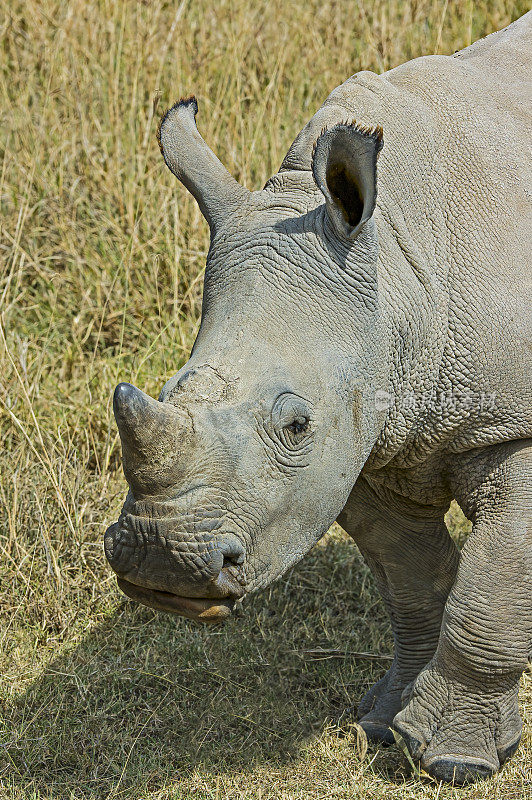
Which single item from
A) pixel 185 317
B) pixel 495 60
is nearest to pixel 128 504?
pixel 495 60

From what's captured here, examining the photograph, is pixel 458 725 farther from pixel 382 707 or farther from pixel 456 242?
pixel 456 242

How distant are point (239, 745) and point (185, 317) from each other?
2756mm

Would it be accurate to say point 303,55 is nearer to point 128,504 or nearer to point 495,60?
point 495,60

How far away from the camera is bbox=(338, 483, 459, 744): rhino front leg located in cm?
423

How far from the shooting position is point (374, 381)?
11.1ft

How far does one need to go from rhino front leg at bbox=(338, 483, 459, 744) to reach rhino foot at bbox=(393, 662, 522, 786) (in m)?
0.33

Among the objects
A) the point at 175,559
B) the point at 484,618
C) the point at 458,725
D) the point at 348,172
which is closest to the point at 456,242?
the point at 348,172

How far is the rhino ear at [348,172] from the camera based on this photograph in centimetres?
317

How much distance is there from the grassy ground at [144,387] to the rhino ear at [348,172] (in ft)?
6.19

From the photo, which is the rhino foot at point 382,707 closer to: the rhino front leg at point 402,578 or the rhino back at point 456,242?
the rhino front leg at point 402,578

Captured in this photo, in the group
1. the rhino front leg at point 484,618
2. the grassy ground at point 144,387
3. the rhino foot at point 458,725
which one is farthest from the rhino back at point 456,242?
the grassy ground at point 144,387

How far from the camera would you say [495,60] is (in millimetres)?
4141

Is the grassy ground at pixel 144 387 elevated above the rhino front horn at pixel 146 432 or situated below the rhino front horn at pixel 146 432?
below

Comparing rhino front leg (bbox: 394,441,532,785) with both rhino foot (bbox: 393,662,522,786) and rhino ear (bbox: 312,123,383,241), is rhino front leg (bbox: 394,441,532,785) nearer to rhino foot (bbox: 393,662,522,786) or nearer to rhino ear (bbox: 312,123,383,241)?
rhino foot (bbox: 393,662,522,786)
